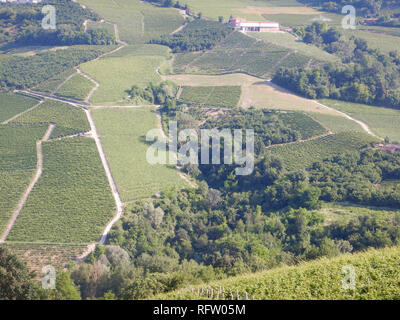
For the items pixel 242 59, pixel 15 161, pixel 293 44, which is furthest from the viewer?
pixel 293 44

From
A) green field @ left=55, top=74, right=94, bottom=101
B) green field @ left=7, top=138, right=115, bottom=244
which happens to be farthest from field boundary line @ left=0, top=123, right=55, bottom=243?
green field @ left=55, top=74, right=94, bottom=101

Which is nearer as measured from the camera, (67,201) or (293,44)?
(67,201)

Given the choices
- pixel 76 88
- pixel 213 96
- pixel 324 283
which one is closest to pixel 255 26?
pixel 213 96

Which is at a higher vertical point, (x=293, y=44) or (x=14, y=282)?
(x=293, y=44)

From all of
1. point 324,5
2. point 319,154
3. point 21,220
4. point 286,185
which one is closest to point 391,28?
point 324,5

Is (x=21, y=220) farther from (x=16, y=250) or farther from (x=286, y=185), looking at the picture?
(x=286, y=185)

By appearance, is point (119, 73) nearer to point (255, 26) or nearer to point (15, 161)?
point (15, 161)

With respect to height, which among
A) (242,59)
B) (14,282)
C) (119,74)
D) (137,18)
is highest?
(137,18)
